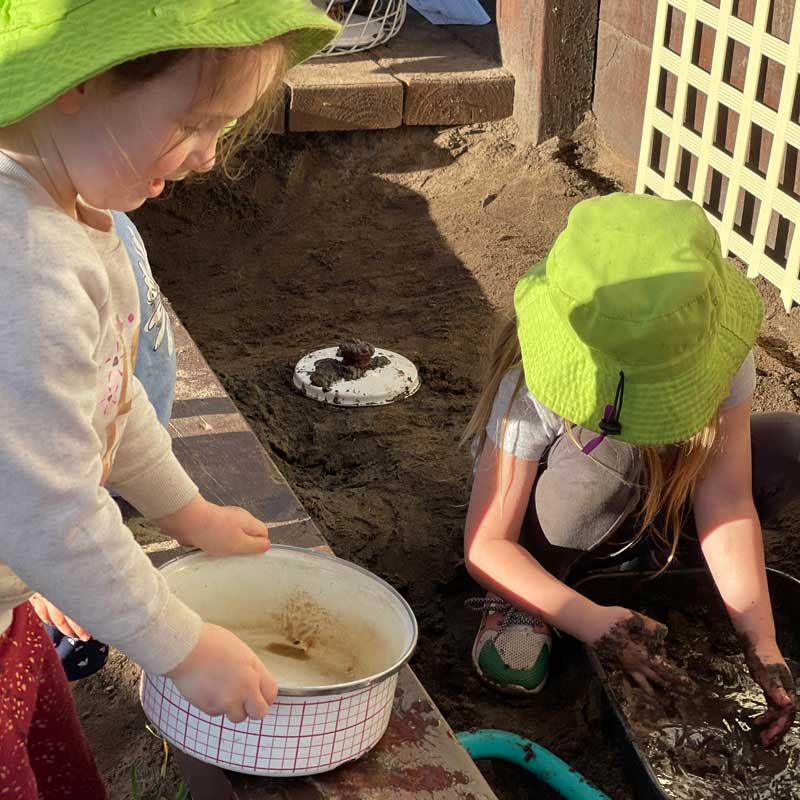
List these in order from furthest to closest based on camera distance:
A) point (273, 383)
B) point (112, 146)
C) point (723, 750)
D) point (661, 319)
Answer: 1. point (273, 383)
2. point (723, 750)
3. point (661, 319)
4. point (112, 146)

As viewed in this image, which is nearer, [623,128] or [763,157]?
[763,157]

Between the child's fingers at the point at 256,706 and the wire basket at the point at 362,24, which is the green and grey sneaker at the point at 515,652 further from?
the wire basket at the point at 362,24

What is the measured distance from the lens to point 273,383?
10.5 feet

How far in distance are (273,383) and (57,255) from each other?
211cm

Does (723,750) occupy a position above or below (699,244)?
below

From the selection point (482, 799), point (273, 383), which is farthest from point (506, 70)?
point (482, 799)

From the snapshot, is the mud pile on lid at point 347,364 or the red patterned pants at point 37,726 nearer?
the red patterned pants at point 37,726

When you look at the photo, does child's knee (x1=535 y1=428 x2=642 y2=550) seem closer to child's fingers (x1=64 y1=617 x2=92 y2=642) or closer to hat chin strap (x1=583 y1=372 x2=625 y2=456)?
hat chin strap (x1=583 y1=372 x2=625 y2=456)

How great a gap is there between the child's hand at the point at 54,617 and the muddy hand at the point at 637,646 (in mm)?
810

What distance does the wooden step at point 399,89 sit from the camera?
13.7 ft

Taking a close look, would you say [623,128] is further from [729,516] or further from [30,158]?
[30,158]

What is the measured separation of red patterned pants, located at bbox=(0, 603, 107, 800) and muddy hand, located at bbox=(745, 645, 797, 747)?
103 cm

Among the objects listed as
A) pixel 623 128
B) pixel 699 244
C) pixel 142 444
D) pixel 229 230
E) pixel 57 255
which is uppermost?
pixel 57 255

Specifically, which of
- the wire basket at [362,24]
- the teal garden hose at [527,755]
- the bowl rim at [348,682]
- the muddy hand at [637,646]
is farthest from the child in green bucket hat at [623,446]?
the wire basket at [362,24]
